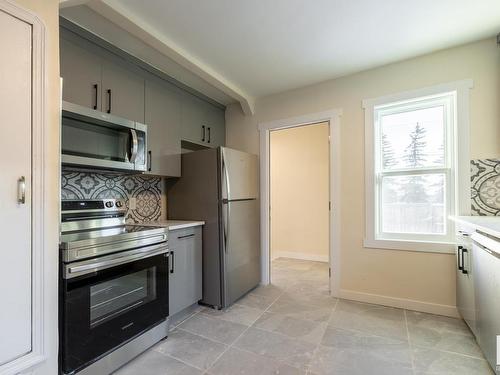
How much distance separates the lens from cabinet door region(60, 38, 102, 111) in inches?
68.3

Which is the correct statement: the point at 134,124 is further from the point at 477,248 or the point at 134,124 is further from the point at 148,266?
the point at 477,248

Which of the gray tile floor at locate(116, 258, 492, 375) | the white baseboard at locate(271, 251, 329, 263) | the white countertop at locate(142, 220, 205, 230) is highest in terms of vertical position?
the white countertop at locate(142, 220, 205, 230)

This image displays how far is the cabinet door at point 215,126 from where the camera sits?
316 cm

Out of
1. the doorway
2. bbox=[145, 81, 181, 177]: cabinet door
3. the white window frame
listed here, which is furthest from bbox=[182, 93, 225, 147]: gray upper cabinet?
the white window frame

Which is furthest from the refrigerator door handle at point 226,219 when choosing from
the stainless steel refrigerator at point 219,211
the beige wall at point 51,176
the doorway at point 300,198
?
the doorway at point 300,198

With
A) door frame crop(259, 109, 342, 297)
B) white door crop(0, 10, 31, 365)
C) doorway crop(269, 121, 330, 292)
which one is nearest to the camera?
white door crop(0, 10, 31, 365)

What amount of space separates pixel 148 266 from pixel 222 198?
910 mm

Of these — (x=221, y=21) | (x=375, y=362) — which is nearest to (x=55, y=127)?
(x=221, y=21)

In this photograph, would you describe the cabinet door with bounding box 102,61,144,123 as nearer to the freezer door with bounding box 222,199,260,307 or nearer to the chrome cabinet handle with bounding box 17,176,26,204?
the chrome cabinet handle with bounding box 17,176,26,204

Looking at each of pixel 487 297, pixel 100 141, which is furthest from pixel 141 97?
pixel 487 297

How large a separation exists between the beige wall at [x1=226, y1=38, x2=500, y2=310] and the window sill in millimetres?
44

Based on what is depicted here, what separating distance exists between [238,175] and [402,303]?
2.06m

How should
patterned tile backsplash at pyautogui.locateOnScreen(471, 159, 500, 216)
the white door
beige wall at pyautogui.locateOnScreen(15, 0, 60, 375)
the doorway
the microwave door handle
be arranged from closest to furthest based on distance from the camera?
the white door < beige wall at pyautogui.locateOnScreen(15, 0, 60, 375) < the microwave door handle < patterned tile backsplash at pyautogui.locateOnScreen(471, 159, 500, 216) < the doorway

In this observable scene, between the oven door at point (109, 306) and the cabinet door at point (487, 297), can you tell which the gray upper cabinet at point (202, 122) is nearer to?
the oven door at point (109, 306)
